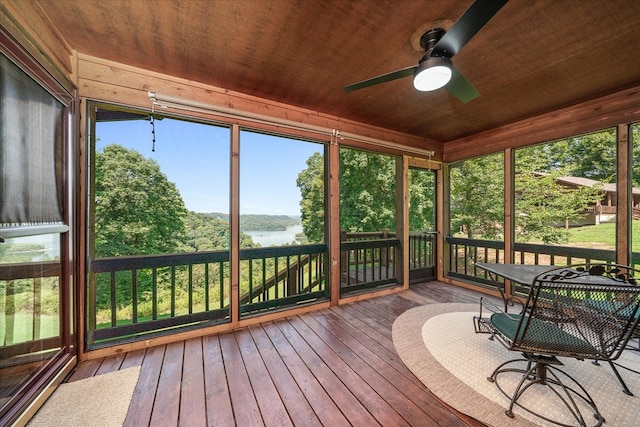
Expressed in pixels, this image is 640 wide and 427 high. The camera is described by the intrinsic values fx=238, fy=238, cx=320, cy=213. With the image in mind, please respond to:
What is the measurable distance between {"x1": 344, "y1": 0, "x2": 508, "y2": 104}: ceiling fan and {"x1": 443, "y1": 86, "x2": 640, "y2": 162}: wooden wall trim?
2040 millimetres

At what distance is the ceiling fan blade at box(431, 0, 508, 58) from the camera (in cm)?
114

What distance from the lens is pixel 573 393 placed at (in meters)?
1.63

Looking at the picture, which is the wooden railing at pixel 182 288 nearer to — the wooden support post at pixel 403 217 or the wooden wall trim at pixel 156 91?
the wooden support post at pixel 403 217

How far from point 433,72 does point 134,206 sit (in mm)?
4495

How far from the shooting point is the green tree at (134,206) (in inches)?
144

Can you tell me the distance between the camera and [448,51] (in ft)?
5.28

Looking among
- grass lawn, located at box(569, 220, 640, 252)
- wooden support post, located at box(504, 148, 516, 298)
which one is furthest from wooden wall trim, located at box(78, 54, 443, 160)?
grass lawn, located at box(569, 220, 640, 252)

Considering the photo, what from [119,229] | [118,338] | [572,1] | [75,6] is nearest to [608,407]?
[572,1]

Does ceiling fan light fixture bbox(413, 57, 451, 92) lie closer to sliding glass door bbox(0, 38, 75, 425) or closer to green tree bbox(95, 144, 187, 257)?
sliding glass door bbox(0, 38, 75, 425)

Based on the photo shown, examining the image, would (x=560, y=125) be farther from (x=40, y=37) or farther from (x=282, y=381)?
(x=40, y=37)

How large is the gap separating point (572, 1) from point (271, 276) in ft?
13.3

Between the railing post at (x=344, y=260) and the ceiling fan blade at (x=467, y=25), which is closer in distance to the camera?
the ceiling fan blade at (x=467, y=25)

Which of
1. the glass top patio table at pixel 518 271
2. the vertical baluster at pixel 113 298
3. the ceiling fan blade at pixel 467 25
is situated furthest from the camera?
the vertical baluster at pixel 113 298

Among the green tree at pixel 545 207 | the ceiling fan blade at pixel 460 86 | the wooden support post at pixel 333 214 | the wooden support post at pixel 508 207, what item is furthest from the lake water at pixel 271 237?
the green tree at pixel 545 207
